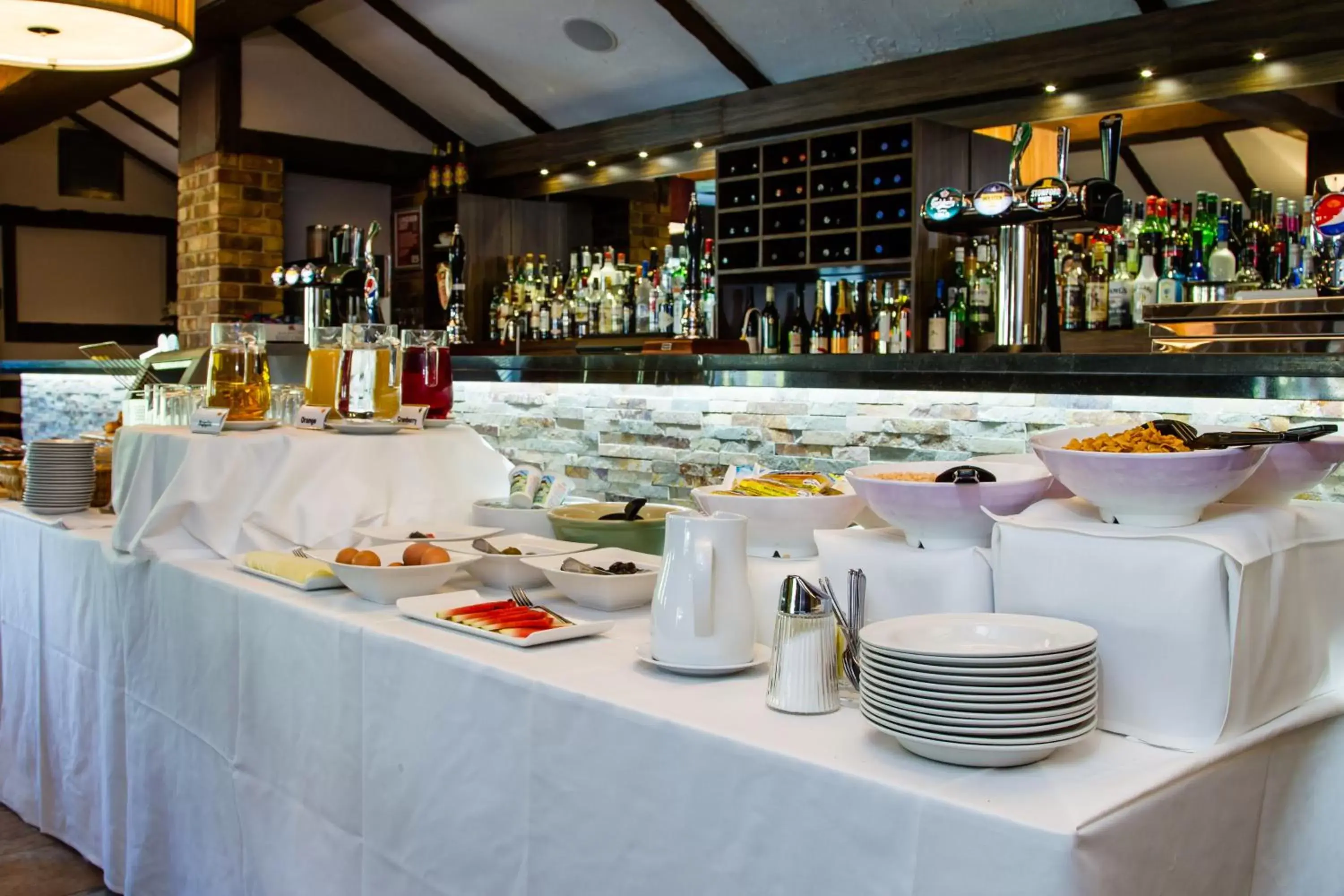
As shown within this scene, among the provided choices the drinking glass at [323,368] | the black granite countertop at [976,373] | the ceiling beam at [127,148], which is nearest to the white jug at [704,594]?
the black granite countertop at [976,373]

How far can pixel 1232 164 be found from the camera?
6.29 m

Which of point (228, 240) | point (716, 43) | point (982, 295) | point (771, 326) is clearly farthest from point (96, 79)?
point (982, 295)

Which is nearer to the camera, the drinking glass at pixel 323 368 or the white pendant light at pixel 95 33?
the drinking glass at pixel 323 368

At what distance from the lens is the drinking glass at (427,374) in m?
2.59

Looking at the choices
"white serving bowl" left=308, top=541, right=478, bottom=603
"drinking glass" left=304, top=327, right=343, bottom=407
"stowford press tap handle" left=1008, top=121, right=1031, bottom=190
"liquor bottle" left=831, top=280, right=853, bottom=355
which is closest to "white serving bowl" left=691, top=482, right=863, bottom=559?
"white serving bowl" left=308, top=541, right=478, bottom=603

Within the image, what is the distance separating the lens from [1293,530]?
4.13 feet

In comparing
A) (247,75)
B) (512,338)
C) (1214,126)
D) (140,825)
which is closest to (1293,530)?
(140,825)

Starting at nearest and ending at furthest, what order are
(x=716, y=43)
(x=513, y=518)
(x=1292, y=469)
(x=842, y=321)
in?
1. (x=1292, y=469)
2. (x=513, y=518)
3. (x=842, y=321)
4. (x=716, y=43)

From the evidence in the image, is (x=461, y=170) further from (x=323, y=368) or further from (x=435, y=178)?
(x=323, y=368)

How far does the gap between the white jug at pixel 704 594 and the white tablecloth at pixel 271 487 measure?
110cm

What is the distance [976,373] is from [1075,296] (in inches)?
118

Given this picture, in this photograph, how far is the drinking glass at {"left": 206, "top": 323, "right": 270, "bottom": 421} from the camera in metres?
2.41

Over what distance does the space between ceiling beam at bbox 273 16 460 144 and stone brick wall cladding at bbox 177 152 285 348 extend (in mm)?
835

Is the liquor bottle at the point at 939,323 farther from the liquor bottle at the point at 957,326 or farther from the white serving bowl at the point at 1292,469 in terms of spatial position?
the white serving bowl at the point at 1292,469
